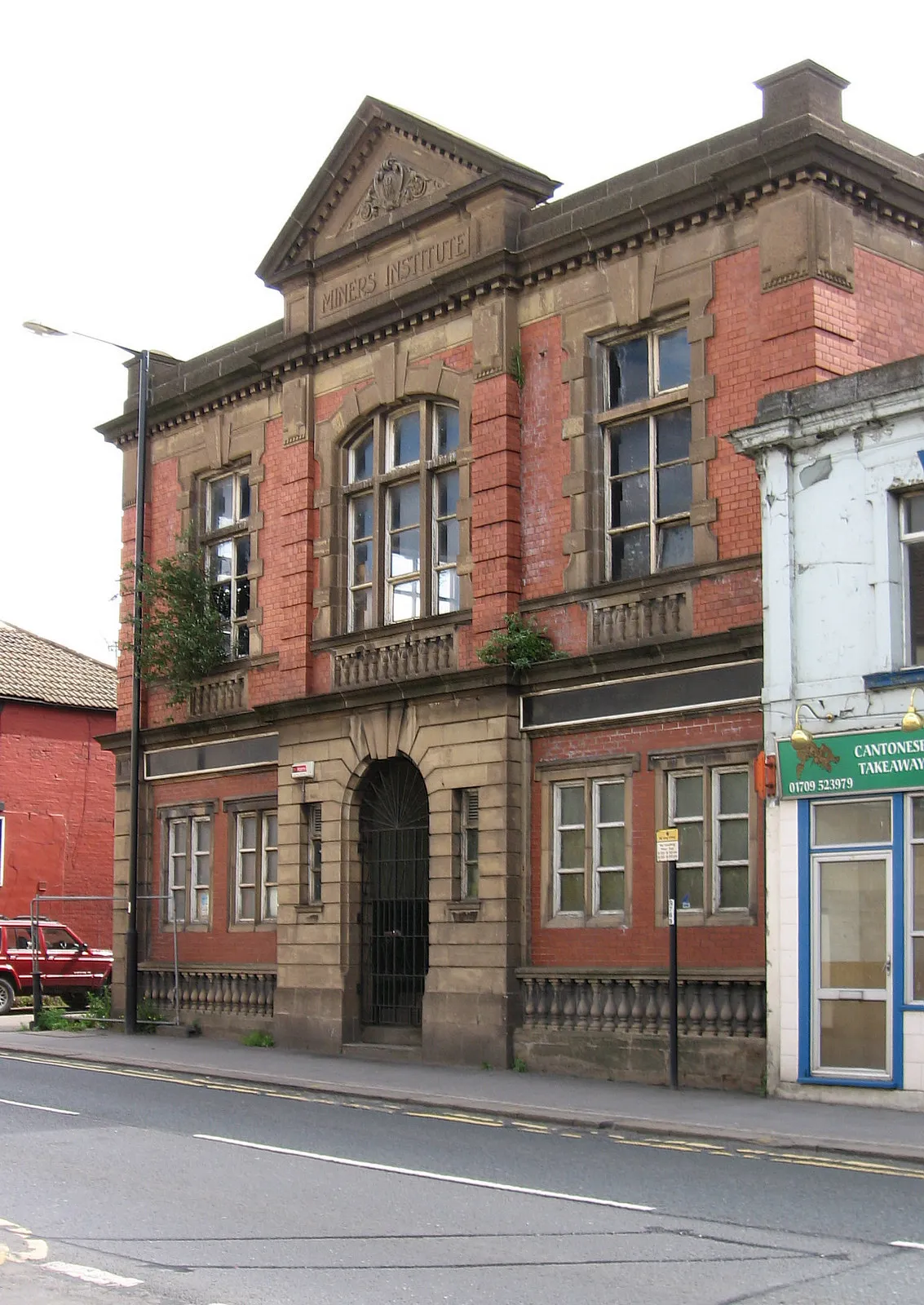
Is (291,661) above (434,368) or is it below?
below

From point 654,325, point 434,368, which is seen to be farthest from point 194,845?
point 654,325

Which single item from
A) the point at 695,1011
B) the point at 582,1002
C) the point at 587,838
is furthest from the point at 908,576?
the point at 582,1002

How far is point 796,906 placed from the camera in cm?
1755

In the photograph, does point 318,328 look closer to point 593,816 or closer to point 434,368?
point 434,368

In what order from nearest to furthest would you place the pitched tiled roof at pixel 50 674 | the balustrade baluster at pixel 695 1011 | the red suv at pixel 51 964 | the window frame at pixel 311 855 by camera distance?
the balustrade baluster at pixel 695 1011 < the window frame at pixel 311 855 < the red suv at pixel 51 964 < the pitched tiled roof at pixel 50 674

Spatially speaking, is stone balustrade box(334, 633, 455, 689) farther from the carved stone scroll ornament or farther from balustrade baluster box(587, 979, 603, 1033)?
the carved stone scroll ornament

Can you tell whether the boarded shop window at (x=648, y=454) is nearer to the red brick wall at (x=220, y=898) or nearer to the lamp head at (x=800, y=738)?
the lamp head at (x=800, y=738)

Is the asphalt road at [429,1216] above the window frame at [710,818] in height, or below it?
below

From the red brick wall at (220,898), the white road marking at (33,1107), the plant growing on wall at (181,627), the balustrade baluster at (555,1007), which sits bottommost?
the white road marking at (33,1107)

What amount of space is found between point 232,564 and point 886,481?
44.4 ft

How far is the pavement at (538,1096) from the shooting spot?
14672 mm

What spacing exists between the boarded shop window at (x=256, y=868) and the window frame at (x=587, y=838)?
600 centimetres

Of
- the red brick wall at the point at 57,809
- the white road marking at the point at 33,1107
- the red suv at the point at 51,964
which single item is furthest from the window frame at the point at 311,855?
the red brick wall at the point at 57,809

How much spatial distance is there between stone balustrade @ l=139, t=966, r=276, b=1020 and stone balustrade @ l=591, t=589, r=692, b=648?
8218 mm
